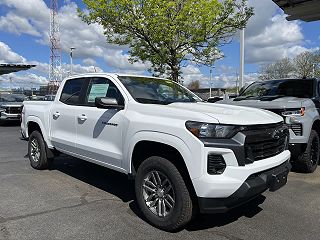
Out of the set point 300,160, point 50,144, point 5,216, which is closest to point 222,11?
point 300,160

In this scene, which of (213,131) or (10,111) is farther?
(10,111)

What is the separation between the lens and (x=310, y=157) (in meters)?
6.89

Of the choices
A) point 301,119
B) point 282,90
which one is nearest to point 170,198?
point 301,119

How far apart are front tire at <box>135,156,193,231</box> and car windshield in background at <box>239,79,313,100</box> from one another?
431cm

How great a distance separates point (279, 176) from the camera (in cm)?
429

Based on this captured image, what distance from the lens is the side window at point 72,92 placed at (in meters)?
6.07

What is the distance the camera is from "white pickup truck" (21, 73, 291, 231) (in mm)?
3826

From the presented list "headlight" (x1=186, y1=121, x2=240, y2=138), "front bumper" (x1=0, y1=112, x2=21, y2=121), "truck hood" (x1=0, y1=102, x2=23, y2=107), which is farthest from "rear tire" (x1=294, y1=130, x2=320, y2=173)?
"truck hood" (x1=0, y1=102, x2=23, y2=107)

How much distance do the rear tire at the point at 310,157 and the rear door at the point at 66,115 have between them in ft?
13.5

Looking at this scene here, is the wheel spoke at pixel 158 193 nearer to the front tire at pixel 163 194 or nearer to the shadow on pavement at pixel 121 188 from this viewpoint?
the front tire at pixel 163 194

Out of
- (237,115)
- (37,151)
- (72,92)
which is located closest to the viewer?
(237,115)

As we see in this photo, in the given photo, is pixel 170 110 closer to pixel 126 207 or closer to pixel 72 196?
pixel 126 207

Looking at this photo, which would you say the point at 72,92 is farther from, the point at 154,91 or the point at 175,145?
the point at 175,145

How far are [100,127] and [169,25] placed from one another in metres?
8.38
